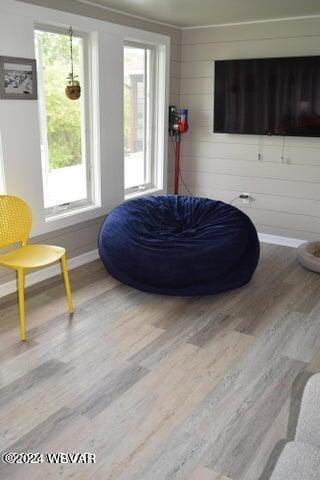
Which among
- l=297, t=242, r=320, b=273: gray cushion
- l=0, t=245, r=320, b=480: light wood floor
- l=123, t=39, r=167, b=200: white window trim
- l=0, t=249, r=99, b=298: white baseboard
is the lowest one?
l=0, t=245, r=320, b=480: light wood floor

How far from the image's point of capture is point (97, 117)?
4176 millimetres

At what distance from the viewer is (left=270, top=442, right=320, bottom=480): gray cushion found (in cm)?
125

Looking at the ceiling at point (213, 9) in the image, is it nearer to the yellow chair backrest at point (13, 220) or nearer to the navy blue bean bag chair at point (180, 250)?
the navy blue bean bag chair at point (180, 250)

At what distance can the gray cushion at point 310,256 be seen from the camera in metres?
4.19

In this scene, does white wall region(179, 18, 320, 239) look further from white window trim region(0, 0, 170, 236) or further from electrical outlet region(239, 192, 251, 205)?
white window trim region(0, 0, 170, 236)

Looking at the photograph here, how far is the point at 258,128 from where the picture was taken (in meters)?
4.79

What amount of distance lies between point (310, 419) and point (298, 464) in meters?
0.30

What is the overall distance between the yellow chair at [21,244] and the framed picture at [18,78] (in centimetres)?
77

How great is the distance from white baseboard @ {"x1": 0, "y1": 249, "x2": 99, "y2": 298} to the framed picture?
146 centimetres

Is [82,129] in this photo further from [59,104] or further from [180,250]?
[180,250]

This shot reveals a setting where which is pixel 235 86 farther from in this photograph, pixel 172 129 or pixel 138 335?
pixel 138 335
